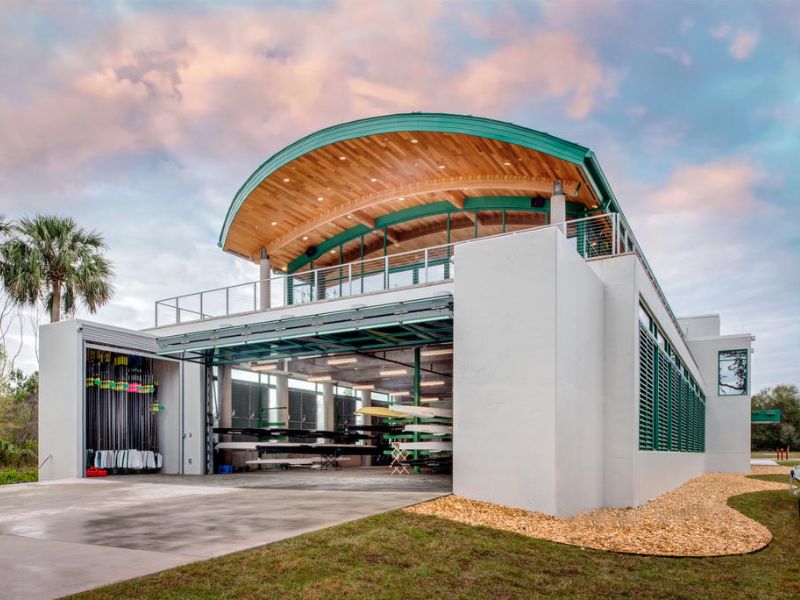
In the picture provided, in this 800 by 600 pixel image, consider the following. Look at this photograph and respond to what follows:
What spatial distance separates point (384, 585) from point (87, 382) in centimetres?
1371

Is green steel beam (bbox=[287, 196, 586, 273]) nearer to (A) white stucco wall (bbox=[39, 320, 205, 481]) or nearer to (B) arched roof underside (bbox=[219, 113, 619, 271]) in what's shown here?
(B) arched roof underside (bbox=[219, 113, 619, 271])

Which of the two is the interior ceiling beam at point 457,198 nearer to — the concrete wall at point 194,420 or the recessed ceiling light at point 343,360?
the recessed ceiling light at point 343,360

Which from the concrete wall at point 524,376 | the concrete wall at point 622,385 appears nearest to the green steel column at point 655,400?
the concrete wall at point 622,385

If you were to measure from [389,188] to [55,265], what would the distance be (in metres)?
11.7

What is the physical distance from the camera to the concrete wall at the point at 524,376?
30.4 feet

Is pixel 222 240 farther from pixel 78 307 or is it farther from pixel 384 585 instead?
pixel 384 585

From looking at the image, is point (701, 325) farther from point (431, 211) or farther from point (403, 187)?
point (403, 187)

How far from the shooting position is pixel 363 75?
56.2 ft

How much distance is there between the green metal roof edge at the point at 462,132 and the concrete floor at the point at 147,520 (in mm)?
8824

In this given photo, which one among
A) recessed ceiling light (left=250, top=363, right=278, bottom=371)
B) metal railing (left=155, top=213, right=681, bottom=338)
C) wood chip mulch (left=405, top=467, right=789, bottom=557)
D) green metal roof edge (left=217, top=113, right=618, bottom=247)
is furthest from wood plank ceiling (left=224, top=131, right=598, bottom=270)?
wood chip mulch (left=405, top=467, right=789, bottom=557)

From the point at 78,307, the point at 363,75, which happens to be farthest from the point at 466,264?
the point at 78,307

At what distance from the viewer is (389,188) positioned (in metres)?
20.1

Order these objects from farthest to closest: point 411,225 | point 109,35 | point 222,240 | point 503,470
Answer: point 222,240 → point 411,225 → point 109,35 → point 503,470

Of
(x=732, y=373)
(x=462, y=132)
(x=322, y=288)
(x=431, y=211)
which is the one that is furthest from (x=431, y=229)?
(x=732, y=373)
